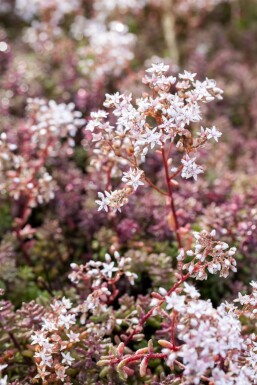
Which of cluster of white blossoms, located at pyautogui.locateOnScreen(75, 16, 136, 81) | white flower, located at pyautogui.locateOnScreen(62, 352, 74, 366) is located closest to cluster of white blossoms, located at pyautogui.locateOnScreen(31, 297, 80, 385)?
white flower, located at pyautogui.locateOnScreen(62, 352, 74, 366)

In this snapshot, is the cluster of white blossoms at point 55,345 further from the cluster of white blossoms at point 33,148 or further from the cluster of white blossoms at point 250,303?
the cluster of white blossoms at point 33,148

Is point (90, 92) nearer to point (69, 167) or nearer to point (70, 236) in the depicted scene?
point (69, 167)

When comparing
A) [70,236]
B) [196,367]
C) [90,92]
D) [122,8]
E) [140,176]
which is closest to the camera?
[196,367]

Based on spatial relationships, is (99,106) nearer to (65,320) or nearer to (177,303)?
(65,320)

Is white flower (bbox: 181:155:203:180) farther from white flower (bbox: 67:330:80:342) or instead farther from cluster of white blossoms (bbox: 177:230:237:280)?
white flower (bbox: 67:330:80:342)

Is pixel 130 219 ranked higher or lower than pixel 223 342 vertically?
higher

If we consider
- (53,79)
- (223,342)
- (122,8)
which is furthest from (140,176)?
(122,8)

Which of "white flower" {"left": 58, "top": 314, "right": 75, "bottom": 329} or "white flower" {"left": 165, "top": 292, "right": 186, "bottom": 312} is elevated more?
"white flower" {"left": 58, "top": 314, "right": 75, "bottom": 329}

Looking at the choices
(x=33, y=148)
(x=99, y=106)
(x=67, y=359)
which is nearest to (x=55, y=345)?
(x=67, y=359)
